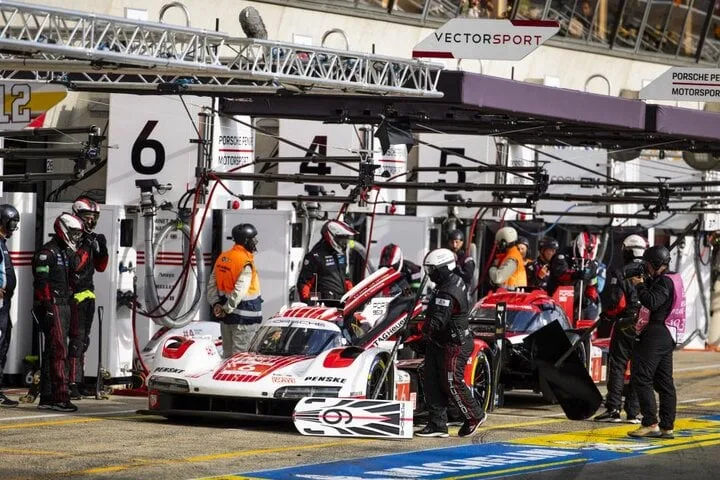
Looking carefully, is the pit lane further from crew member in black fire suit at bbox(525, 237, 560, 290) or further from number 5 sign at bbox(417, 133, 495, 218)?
number 5 sign at bbox(417, 133, 495, 218)

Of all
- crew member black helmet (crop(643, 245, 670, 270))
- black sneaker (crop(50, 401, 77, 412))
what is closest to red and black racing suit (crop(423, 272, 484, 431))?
crew member black helmet (crop(643, 245, 670, 270))

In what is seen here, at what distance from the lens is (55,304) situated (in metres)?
16.5

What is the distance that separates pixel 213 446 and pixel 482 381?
410cm

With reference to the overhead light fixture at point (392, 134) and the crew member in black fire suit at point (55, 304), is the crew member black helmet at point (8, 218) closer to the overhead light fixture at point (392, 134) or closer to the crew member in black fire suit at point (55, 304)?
the crew member in black fire suit at point (55, 304)

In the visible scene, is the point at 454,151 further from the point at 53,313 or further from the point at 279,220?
the point at 53,313

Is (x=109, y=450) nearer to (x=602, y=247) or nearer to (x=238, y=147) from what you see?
(x=238, y=147)

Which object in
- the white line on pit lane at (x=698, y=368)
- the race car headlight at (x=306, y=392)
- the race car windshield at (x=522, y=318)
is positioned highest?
the race car windshield at (x=522, y=318)

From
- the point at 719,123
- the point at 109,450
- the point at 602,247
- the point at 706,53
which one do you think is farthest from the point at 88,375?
the point at 706,53

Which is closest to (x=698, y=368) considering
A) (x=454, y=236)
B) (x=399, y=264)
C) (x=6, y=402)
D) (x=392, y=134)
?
(x=454, y=236)

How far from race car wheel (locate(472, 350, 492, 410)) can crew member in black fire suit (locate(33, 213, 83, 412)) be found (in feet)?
13.9

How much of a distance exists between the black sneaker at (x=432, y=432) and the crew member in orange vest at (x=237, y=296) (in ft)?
12.2

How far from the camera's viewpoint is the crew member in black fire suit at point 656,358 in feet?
49.4

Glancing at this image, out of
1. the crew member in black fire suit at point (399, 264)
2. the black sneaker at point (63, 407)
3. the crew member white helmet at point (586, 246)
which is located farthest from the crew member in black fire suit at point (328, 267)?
the crew member white helmet at point (586, 246)

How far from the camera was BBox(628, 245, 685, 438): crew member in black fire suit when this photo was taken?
15055mm
